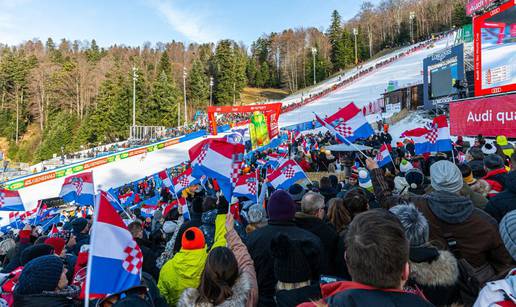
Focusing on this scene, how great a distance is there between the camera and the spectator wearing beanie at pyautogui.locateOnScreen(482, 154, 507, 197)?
399cm

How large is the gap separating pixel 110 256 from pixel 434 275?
1980 millimetres

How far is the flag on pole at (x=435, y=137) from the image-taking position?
7.59 m

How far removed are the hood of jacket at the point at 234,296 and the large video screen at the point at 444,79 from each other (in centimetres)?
2091

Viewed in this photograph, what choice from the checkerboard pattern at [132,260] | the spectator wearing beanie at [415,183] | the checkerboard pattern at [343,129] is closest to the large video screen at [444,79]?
the checkerboard pattern at [343,129]

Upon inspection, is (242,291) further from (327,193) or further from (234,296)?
(327,193)

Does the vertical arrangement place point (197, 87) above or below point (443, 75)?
above

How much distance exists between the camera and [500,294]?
1.21 meters

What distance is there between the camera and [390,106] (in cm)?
2747

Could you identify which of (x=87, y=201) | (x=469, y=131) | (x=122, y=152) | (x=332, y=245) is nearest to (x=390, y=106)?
(x=469, y=131)

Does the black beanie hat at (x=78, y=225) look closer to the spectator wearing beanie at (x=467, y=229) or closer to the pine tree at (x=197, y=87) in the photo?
the spectator wearing beanie at (x=467, y=229)

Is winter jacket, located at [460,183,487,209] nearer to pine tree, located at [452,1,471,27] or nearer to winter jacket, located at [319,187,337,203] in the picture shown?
winter jacket, located at [319,187,337,203]

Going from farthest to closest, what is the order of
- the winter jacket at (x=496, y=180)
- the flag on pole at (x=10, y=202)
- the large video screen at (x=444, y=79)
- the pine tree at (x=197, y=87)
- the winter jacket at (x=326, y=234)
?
the pine tree at (x=197, y=87) → the large video screen at (x=444, y=79) → the flag on pole at (x=10, y=202) → the winter jacket at (x=496, y=180) → the winter jacket at (x=326, y=234)

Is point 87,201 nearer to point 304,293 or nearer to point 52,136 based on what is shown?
point 304,293

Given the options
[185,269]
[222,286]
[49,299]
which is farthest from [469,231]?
[49,299]
